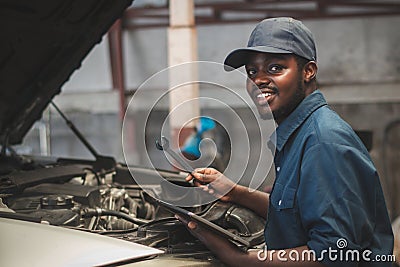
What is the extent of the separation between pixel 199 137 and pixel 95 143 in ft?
9.13

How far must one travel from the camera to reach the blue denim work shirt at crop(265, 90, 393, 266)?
5.30 feet

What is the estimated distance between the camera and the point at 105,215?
2.27 m

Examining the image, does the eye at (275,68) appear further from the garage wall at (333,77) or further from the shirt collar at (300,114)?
the garage wall at (333,77)

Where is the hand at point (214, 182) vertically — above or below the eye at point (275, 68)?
below

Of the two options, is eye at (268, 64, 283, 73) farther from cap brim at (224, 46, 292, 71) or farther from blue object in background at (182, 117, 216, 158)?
blue object in background at (182, 117, 216, 158)

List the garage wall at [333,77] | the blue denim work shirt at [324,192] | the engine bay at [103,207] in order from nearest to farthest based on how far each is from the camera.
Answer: the blue denim work shirt at [324,192] < the engine bay at [103,207] < the garage wall at [333,77]

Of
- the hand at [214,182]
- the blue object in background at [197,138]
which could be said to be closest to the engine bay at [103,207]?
the hand at [214,182]

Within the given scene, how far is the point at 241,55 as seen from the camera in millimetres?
1912

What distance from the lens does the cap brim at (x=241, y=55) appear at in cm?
177

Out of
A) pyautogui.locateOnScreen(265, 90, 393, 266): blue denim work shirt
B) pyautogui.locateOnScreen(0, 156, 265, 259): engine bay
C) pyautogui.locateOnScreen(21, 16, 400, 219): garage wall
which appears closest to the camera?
pyautogui.locateOnScreen(265, 90, 393, 266): blue denim work shirt

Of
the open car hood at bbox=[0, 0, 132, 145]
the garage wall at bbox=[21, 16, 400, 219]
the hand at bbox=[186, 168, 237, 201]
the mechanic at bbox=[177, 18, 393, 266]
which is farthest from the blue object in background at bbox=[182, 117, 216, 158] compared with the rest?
the mechanic at bbox=[177, 18, 393, 266]

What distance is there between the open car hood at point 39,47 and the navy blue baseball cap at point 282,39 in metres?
1.17

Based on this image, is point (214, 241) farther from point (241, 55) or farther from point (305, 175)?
point (241, 55)

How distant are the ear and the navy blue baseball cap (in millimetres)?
18
